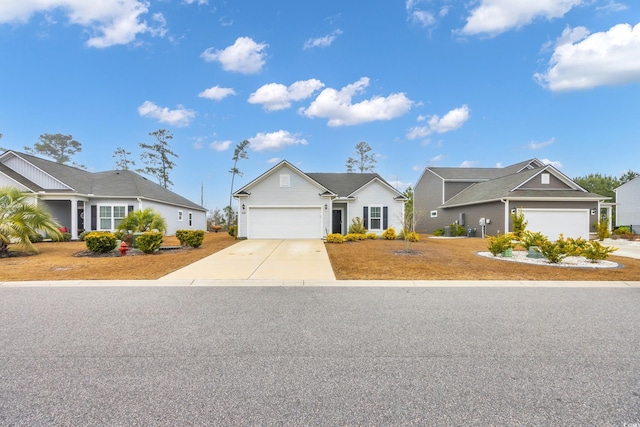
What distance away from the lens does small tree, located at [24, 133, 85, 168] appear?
146 feet

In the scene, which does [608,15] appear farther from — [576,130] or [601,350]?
[601,350]

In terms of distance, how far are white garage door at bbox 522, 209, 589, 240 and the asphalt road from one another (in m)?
17.7

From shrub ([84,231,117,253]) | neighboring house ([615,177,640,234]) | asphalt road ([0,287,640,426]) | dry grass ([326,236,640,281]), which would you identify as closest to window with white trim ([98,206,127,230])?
shrub ([84,231,117,253])

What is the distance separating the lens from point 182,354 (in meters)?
3.55

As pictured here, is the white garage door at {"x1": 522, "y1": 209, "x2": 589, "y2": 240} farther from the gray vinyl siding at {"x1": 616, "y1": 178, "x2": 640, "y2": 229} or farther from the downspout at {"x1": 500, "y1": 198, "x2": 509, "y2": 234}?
the gray vinyl siding at {"x1": 616, "y1": 178, "x2": 640, "y2": 229}

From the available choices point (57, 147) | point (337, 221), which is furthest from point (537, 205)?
point (57, 147)

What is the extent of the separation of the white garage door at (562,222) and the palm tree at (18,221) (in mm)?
27023

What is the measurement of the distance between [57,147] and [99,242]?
149ft

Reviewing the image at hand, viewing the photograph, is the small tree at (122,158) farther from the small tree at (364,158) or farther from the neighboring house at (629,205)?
the neighboring house at (629,205)

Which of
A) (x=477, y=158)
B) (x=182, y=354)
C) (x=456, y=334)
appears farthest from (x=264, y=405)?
(x=477, y=158)

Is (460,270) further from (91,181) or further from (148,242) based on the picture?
(91,181)

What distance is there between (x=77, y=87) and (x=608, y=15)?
28.2 metres

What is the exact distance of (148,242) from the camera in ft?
43.2

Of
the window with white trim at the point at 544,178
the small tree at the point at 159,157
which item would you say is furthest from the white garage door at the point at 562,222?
the small tree at the point at 159,157
